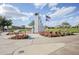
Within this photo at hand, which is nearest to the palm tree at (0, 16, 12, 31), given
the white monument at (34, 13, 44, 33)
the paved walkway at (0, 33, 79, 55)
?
the paved walkway at (0, 33, 79, 55)

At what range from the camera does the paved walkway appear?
1979mm

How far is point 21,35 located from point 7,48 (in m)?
0.20

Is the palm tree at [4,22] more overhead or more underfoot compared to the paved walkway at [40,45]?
more overhead

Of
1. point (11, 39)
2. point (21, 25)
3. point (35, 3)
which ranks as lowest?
point (11, 39)

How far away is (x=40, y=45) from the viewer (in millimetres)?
2016

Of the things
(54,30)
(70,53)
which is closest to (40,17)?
(54,30)

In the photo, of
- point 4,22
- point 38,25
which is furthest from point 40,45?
point 4,22

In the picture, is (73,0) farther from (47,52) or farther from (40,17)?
(47,52)

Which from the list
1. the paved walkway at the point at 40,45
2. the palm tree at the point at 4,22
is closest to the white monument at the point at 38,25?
the paved walkway at the point at 40,45

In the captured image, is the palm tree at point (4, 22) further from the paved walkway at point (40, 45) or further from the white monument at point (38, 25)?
the white monument at point (38, 25)

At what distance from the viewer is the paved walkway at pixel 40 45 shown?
1979mm

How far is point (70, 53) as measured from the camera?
1980mm

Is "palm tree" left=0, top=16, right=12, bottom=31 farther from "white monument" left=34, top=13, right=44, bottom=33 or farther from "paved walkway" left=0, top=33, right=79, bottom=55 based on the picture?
"white monument" left=34, top=13, right=44, bottom=33
